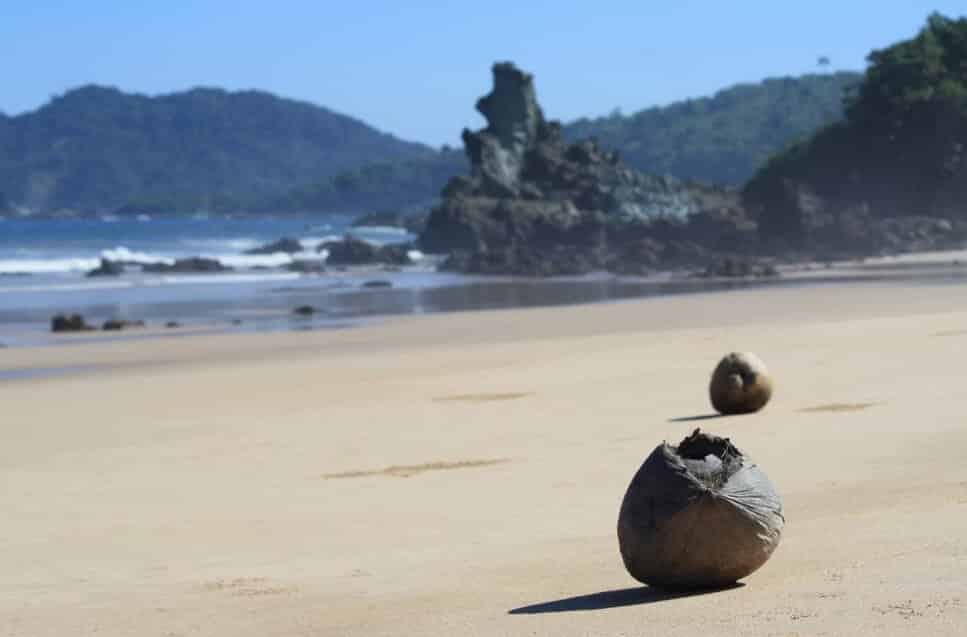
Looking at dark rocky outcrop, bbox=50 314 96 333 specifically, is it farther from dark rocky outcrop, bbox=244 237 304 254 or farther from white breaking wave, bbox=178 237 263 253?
white breaking wave, bbox=178 237 263 253

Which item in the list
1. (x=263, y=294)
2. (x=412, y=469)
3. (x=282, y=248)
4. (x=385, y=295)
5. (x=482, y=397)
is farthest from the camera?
(x=282, y=248)

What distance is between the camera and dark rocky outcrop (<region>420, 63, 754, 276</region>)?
71.3 metres

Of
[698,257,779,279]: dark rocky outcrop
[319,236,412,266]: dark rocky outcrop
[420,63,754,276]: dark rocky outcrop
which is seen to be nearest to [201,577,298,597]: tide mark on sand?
[698,257,779,279]: dark rocky outcrop

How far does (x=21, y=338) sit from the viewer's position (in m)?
31.0

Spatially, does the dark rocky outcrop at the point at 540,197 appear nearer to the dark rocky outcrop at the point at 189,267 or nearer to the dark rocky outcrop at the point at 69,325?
the dark rocky outcrop at the point at 189,267

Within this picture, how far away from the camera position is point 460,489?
11367mm

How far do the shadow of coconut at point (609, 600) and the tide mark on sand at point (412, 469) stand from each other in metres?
4.86

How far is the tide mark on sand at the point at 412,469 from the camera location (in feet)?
40.5

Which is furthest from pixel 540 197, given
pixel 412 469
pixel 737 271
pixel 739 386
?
pixel 412 469

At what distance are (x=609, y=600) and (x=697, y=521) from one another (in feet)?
1.84

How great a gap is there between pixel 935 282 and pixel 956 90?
39.0 meters

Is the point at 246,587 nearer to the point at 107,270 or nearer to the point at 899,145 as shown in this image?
the point at 107,270

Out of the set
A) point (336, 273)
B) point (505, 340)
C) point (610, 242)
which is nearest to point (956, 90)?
point (610, 242)

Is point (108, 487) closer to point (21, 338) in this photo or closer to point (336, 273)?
point (21, 338)
